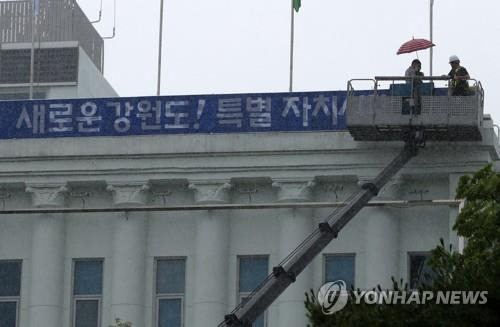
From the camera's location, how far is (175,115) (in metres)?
62.9

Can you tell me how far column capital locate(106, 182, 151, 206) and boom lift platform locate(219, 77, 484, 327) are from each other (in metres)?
5.62

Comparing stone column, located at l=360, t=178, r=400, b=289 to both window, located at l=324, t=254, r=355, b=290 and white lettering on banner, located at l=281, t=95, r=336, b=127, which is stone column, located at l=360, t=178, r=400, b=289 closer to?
window, located at l=324, t=254, r=355, b=290

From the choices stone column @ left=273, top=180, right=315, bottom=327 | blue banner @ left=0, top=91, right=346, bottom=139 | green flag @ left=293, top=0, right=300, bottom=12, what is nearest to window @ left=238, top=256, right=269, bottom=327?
stone column @ left=273, top=180, right=315, bottom=327

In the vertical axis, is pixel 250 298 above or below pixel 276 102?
below

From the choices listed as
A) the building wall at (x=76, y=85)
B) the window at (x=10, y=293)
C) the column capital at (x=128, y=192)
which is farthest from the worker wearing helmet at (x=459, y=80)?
the building wall at (x=76, y=85)

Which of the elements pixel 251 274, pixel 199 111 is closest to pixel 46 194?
pixel 199 111

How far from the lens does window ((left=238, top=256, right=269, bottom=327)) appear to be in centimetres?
6194

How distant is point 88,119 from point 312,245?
30.8 ft

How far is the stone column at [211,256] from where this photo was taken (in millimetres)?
61250

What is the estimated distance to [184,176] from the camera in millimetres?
62188

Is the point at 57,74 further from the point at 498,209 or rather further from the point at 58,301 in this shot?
the point at 498,209

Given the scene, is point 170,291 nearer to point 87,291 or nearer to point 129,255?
point 129,255

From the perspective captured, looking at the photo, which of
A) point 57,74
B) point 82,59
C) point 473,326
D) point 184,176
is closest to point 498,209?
point 473,326

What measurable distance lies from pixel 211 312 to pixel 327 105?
7.52 meters
